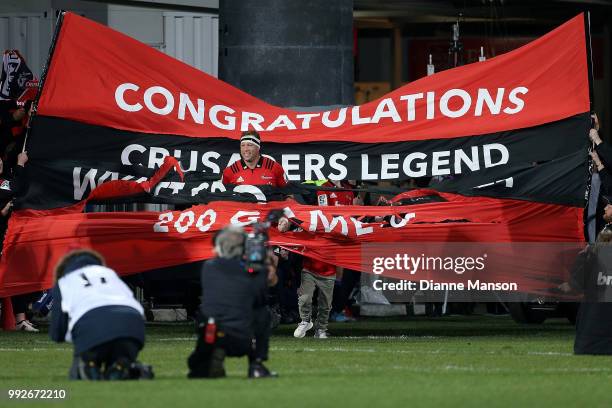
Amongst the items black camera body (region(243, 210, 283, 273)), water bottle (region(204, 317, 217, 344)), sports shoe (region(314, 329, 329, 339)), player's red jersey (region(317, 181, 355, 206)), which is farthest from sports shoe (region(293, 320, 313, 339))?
water bottle (region(204, 317, 217, 344))

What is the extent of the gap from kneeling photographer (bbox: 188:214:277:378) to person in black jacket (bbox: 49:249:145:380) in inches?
23.7

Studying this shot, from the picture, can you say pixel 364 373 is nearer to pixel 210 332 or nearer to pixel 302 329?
pixel 210 332

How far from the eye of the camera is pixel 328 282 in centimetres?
1953

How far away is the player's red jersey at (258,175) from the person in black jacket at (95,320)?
6.00m

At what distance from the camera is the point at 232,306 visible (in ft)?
43.9

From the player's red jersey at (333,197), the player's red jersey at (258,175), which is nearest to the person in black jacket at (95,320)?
the player's red jersey at (258,175)

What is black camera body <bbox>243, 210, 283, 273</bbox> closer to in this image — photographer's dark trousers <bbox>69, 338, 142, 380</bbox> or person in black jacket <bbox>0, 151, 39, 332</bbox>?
photographer's dark trousers <bbox>69, 338, 142, 380</bbox>

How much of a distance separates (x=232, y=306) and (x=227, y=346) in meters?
0.32

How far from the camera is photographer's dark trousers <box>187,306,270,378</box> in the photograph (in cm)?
1332

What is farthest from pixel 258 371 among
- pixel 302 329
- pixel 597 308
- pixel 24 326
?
pixel 24 326

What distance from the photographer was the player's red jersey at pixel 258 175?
63.1 feet

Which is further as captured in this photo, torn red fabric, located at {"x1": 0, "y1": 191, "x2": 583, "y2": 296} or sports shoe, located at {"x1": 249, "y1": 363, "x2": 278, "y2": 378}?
torn red fabric, located at {"x1": 0, "y1": 191, "x2": 583, "y2": 296}

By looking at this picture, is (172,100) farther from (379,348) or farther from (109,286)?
(109,286)

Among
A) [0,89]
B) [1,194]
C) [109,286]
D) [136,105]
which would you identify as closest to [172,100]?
[136,105]
